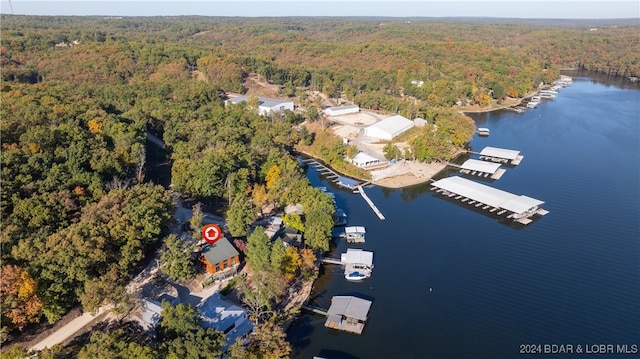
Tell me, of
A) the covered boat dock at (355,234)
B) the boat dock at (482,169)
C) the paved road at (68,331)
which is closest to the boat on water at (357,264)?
the covered boat dock at (355,234)

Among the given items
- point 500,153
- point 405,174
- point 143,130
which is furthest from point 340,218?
point 500,153

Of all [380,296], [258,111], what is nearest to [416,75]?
[258,111]

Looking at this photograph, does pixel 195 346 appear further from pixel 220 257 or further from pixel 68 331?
pixel 220 257

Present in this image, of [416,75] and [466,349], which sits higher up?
[416,75]

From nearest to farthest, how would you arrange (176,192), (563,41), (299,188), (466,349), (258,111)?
(466,349) < (299,188) < (176,192) < (258,111) < (563,41)

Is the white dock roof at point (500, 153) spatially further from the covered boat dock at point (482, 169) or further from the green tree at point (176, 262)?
the green tree at point (176, 262)

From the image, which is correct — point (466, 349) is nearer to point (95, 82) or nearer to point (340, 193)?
point (340, 193)

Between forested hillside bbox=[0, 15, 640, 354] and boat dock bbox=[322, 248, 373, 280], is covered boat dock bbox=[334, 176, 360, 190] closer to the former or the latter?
forested hillside bbox=[0, 15, 640, 354]
